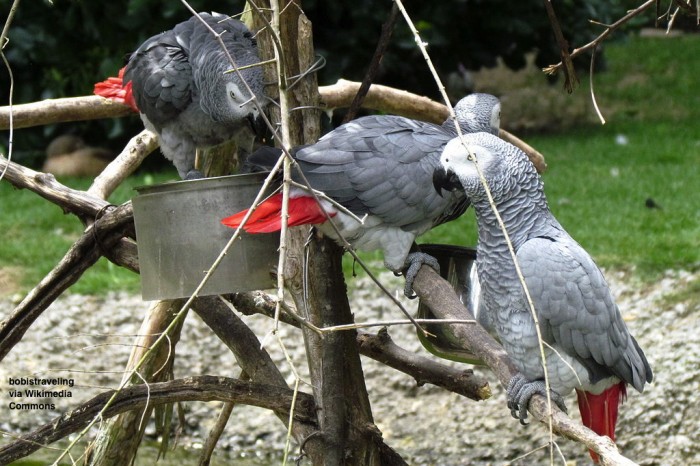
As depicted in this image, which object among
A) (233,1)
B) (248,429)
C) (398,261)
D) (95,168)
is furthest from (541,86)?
(398,261)

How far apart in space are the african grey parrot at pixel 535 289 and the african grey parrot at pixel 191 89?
634mm

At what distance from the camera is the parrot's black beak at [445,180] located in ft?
6.16

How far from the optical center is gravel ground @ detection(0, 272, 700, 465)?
10.1 ft

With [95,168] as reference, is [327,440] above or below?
below

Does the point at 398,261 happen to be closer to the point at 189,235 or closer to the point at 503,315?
the point at 503,315

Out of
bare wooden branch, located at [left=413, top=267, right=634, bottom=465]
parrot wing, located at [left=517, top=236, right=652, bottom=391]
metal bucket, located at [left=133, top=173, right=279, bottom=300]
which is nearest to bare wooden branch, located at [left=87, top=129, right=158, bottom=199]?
metal bucket, located at [left=133, top=173, right=279, bottom=300]

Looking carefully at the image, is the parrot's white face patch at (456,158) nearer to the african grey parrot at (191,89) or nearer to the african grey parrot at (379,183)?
the african grey parrot at (379,183)

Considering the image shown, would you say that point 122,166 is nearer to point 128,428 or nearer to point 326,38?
point 128,428

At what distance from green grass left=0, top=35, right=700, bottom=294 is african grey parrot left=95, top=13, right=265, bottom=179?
166cm

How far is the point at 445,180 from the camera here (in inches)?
74.5

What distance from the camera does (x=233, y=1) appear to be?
5.35 metres

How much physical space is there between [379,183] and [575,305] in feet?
1.70

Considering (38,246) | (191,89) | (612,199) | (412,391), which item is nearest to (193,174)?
(191,89)

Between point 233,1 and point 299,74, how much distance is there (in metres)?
3.72
